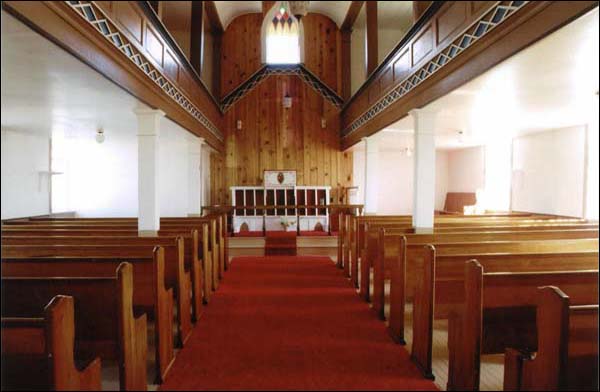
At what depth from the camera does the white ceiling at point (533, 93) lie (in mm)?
3182

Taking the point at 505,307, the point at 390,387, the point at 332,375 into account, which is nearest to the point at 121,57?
the point at 332,375

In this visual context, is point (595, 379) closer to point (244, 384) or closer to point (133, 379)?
point (244, 384)

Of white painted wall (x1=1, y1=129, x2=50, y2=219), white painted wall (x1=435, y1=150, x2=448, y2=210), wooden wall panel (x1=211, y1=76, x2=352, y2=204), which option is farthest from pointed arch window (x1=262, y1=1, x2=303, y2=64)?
white painted wall (x1=1, y1=129, x2=50, y2=219)

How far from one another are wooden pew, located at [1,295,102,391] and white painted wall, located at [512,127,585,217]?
7983mm

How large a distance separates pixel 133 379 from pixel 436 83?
4.04 metres

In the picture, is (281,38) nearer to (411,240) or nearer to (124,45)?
(124,45)

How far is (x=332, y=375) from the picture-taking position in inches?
111

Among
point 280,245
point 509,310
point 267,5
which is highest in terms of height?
point 267,5

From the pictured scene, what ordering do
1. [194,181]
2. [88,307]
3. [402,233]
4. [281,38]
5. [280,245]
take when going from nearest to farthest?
[88,307] → [402,233] → [280,245] → [194,181] → [281,38]

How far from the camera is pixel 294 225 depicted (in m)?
9.95

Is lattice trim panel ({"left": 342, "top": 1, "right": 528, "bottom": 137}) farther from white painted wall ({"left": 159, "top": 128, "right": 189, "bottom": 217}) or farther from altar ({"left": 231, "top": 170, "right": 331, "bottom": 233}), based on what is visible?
white painted wall ({"left": 159, "top": 128, "right": 189, "bottom": 217})

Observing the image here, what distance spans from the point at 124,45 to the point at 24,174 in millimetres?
6255

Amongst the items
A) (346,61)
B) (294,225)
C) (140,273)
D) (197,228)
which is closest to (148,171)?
(197,228)

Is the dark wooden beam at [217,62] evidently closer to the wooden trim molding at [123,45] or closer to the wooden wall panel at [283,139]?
the wooden wall panel at [283,139]
